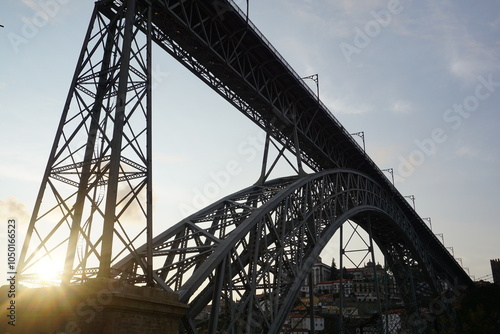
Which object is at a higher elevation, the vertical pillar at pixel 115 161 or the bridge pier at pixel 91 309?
the vertical pillar at pixel 115 161

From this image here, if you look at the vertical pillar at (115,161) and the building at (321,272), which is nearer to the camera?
the vertical pillar at (115,161)

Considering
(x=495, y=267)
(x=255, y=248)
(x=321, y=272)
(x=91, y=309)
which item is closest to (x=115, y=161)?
(x=91, y=309)

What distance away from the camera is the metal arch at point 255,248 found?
1473cm

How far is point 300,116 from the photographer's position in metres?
25.5

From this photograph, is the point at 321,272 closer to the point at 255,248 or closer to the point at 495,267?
the point at 495,267

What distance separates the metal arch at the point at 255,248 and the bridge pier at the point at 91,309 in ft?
4.80

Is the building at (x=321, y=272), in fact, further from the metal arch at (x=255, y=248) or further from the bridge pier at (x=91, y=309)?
the bridge pier at (x=91, y=309)

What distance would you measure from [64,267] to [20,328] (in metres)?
1.88

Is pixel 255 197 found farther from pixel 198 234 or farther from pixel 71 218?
pixel 71 218

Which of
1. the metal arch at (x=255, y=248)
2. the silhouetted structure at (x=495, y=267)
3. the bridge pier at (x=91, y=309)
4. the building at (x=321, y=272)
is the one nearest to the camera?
the bridge pier at (x=91, y=309)

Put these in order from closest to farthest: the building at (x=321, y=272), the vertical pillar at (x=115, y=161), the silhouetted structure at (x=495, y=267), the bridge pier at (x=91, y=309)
Answer: the bridge pier at (x=91, y=309) → the vertical pillar at (x=115, y=161) → the silhouetted structure at (x=495, y=267) → the building at (x=321, y=272)

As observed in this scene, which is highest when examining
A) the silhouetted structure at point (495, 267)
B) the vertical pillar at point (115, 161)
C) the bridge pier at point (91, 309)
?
the silhouetted structure at point (495, 267)

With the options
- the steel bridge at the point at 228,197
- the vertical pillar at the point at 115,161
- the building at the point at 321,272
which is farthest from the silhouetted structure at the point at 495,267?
the vertical pillar at the point at 115,161

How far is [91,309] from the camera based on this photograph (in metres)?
10.3
